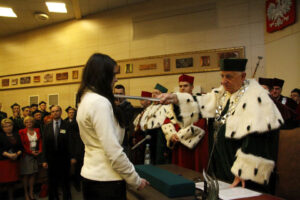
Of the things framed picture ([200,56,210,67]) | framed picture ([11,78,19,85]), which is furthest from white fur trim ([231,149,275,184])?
framed picture ([11,78,19,85])

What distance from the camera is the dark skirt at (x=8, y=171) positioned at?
152 inches

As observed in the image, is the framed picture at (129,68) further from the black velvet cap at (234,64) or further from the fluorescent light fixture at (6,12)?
the black velvet cap at (234,64)

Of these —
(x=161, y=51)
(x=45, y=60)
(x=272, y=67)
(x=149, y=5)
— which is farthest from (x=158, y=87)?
(x=45, y=60)

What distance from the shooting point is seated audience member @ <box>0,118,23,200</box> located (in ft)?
12.7

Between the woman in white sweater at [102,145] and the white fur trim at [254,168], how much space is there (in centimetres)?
60

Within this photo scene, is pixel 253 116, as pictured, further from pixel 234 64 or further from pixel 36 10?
pixel 36 10

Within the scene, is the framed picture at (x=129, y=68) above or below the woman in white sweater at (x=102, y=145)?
above

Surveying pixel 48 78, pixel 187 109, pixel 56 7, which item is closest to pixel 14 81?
pixel 48 78

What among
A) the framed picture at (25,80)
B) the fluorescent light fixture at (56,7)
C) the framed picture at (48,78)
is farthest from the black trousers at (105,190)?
the framed picture at (25,80)

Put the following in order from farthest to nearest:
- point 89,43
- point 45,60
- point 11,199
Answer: point 45,60
point 89,43
point 11,199

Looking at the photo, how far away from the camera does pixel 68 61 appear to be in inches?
310

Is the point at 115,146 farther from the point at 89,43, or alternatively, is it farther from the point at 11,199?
the point at 89,43

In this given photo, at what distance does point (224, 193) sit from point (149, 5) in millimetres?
6252

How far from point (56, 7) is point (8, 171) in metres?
5.04
